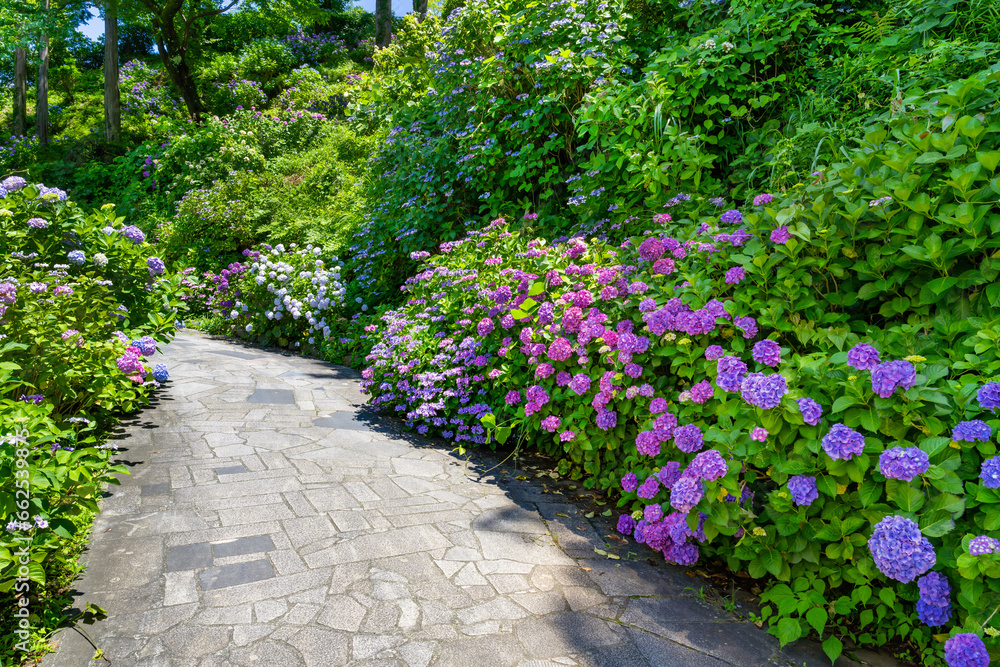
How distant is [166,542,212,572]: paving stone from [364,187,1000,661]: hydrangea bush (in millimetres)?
1712

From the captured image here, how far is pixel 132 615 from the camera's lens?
2.00m

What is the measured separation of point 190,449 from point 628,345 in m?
2.72

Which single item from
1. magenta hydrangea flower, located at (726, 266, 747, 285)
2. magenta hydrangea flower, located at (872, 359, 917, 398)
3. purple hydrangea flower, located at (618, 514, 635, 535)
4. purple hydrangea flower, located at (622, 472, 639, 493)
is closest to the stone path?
purple hydrangea flower, located at (618, 514, 635, 535)

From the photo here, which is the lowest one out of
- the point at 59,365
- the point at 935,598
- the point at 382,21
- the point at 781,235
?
the point at 935,598

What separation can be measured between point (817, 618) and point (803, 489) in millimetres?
432

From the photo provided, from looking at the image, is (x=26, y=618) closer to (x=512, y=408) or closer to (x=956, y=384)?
(x=512, y=408)

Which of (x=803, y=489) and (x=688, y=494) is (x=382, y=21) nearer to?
(x=688, y=494)

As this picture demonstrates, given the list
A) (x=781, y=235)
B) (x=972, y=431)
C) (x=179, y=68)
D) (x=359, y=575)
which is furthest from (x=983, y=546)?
(x=179, y=68)

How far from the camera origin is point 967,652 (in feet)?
5.24

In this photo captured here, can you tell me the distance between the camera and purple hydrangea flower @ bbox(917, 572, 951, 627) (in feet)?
5.65

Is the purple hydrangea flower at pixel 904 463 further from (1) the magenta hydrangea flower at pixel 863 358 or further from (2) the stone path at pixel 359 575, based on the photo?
(2) the stone path at pixel 359 575

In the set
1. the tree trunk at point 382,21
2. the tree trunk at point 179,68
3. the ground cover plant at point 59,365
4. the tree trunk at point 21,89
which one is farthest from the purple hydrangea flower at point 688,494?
the tree trunk at point 21,89

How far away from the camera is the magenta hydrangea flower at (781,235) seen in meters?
2.45

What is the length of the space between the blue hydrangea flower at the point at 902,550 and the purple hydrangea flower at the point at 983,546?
97 mm
